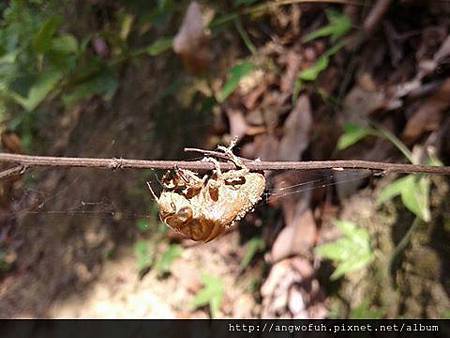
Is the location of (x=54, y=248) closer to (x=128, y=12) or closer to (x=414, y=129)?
(x=128, y=12)

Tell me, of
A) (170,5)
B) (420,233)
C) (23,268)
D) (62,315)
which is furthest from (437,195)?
(23,268)

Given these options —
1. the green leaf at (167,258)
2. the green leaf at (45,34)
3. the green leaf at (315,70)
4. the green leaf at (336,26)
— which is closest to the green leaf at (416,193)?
the green leaf at (315,70)

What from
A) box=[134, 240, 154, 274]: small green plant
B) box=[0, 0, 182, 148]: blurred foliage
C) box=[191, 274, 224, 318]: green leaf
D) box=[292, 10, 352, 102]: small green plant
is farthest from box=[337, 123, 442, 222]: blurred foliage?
box=[0, 0, 182, 148]: blurred foliage

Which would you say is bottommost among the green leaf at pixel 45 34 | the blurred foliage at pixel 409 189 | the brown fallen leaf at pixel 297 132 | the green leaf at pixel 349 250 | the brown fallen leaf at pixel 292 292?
the brown fallen leaf at pixel 292 292

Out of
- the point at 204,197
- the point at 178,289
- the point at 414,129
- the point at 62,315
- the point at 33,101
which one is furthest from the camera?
the point at 33,101

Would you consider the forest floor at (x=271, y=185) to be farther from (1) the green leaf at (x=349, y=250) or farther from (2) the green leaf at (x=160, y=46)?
(2) the green leaf at (x=160, y=46)

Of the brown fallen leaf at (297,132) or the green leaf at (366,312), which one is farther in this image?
the brown fallen leaf at (297,132)
